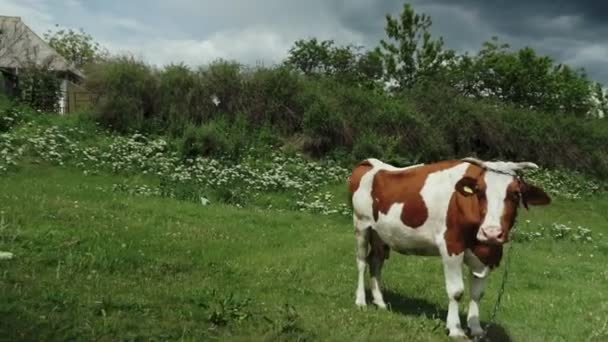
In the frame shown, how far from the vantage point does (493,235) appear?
7246 mm

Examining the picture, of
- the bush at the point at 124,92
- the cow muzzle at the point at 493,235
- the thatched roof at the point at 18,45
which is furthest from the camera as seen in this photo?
the thatched roof at the point at 18,45

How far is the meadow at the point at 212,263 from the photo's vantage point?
265 inches

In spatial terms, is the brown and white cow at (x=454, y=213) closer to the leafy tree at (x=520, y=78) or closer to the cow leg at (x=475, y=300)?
the cow leg at (x=475, y=300)

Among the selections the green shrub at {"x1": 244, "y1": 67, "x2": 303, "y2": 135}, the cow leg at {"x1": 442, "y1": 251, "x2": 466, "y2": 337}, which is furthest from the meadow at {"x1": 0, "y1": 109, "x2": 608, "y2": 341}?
the green shrub at {"x1": 244, "y1": 67, "x2": 303, "y2": 135}

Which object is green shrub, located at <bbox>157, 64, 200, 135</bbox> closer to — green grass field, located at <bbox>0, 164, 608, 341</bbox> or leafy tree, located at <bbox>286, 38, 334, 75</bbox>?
green grass field, located at <bbox>0, 164, 608, 341</bbox>

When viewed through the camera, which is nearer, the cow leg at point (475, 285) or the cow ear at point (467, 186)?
the cow ear at point (467, 186)

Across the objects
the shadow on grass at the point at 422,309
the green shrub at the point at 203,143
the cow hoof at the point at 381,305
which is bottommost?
the shadow on grass at the point at 422,309

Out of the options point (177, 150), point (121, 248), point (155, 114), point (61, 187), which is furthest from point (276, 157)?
point (121, 248)

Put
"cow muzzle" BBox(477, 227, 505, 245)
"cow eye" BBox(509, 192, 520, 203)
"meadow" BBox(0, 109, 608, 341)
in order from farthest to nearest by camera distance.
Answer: "cow eye" BBox(509, 192, 520, 203) → "cow muzzle" BBox(477, 227, 505, 245) → "meadow" BBox(0, 109, 608, 341)

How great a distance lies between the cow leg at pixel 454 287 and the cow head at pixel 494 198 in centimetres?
46

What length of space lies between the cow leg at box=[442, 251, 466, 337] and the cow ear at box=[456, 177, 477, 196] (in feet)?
2.49

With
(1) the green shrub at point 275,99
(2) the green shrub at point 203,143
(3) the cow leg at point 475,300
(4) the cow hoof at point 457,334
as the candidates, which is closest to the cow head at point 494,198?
(3) the cow leg at point 475,300

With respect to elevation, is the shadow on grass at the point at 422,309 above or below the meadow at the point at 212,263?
below

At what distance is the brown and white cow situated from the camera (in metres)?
7.46
